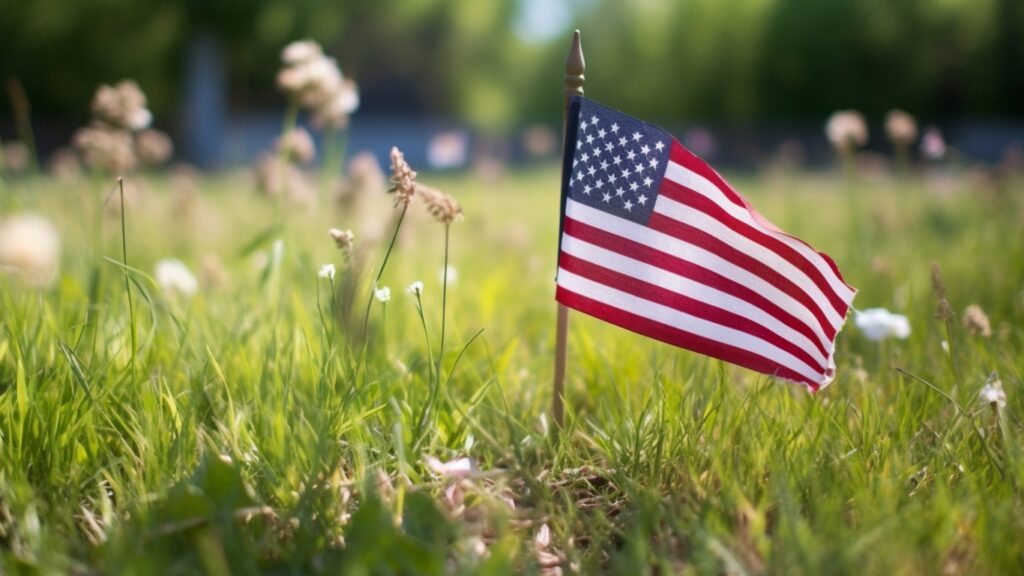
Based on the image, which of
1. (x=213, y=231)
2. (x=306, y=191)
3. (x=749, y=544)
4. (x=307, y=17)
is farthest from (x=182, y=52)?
(x=749, y=544)

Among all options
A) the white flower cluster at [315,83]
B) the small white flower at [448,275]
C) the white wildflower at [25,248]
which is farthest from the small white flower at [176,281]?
the white wildflower at [25,248]

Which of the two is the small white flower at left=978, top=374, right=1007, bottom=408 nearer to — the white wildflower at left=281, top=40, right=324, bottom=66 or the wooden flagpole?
the wooden flagpole

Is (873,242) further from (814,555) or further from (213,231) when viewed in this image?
(814,555)

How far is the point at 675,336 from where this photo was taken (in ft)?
5.68

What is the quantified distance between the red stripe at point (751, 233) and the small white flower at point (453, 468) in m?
0.64

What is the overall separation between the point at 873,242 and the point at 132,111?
3819mm

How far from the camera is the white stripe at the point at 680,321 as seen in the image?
1.69m

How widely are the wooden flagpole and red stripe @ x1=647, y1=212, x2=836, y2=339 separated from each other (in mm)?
221

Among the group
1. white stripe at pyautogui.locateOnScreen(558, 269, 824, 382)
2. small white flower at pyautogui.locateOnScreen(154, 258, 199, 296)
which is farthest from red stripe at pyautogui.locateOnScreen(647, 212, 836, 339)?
small white flower at pyautogui.locateOnScreen(154, 258, 199, 296)

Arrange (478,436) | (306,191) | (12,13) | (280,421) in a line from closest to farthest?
1. (280,421)
2. (478,436)
3. (306,191)
4. (12,13)

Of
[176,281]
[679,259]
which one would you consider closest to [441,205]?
[679,259]

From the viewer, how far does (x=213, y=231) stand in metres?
4.41

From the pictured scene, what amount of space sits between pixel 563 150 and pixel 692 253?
326mm

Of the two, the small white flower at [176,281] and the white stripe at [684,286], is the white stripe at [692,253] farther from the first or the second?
the small white flower at [176,281]
